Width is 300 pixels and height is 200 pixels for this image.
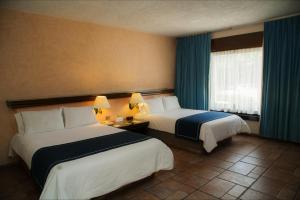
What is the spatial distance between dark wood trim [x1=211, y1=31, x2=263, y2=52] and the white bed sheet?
170 centimetres

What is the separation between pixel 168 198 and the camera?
2.45 m

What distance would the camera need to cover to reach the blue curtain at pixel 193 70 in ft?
17.7

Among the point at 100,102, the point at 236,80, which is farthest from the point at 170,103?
the point at 100,102

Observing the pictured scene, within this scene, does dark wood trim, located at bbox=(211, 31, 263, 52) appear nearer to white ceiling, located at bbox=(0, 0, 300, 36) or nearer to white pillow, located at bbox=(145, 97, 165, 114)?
white ceiling, located at bbox=(0, 0, 300, 36)

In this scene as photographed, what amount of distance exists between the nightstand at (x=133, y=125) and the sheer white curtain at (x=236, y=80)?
2021 mm

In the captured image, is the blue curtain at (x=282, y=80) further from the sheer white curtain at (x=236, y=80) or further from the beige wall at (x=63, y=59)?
the beige wall at (x=63, y=59)

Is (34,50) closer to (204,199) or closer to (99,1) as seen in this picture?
(99,1)

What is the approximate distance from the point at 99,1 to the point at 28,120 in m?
2.09

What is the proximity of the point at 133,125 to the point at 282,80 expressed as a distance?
10.3 feet

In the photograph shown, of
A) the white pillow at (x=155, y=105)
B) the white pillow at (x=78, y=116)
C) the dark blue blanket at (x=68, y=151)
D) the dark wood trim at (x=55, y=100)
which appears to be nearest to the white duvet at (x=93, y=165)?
the dark blue blanket at (x=68, y=151)

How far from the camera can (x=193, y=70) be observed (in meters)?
5.63

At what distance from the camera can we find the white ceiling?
3.04 metres

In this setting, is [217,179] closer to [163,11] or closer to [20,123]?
[163,11]

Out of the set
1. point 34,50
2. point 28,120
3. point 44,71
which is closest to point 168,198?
point 28,120
